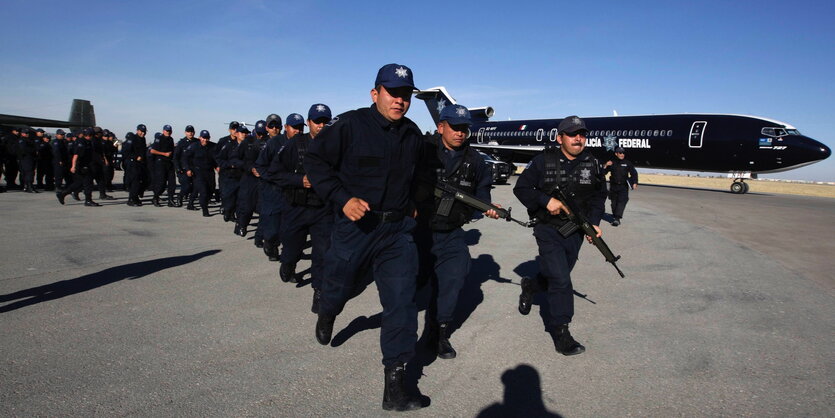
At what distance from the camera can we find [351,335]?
12.8ft

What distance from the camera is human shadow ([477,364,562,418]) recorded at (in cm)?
275

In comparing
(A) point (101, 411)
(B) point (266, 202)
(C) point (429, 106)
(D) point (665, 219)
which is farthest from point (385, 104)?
(C) point (429, 106)

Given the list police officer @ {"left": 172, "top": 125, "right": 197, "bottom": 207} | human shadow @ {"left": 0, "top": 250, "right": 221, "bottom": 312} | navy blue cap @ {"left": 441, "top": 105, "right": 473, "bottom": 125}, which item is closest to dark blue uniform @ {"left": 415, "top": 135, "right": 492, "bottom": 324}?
Result: navy blue cap @ {"left": 441, "top": 105, "right": 473, "bottom": 125}

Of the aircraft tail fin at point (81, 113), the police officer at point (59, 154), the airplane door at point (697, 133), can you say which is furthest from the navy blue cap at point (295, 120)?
the aircraft tail fin at point (81, 113)

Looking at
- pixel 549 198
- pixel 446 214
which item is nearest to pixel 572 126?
pixel 549 198

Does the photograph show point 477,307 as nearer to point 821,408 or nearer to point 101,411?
point 821,408

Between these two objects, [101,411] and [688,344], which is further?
[688,344]

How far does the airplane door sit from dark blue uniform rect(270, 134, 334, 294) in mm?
22734

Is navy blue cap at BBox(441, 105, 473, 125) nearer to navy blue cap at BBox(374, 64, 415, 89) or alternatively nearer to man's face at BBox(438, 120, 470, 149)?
man's face at BBox(438, 120, 470, 149)

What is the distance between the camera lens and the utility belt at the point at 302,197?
16.3 ft

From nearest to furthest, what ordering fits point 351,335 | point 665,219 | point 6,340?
point 6,340
point 351,335
point 665,219

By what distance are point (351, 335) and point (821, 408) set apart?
10.00ft

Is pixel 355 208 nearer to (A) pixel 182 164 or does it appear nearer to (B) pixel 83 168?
(A) pixel 182 164

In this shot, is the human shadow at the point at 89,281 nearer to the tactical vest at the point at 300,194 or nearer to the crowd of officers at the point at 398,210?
the crowd of officers at the point at 398,210
